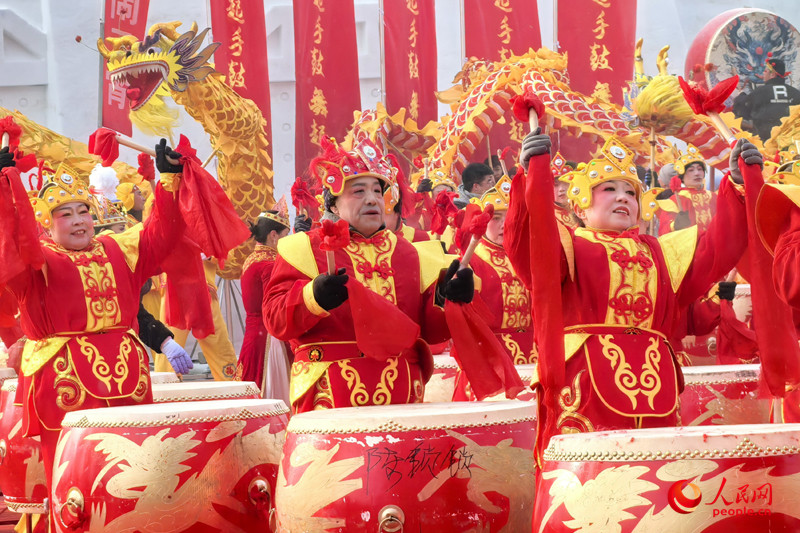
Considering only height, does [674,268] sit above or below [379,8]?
below

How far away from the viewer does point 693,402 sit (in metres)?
3.82

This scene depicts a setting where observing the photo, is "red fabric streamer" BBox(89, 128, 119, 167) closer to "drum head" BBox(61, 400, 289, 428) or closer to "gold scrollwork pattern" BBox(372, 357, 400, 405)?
"drum head" BBox(61, 400, 289, 428)

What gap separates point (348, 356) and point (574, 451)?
1133 mm

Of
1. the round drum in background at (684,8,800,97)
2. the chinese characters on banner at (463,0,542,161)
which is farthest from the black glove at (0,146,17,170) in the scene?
the chinese characters on banner at (463,0,542,161)

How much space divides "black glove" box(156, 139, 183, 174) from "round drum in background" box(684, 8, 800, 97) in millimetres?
→ 4881

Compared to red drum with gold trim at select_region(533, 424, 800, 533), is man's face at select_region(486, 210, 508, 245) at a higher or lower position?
higher

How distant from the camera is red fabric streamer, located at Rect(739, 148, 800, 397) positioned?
2914mm

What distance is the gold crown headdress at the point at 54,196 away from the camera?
414cm

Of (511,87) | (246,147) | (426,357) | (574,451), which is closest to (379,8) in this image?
(511,87)

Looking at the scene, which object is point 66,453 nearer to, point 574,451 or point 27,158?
point 27,158

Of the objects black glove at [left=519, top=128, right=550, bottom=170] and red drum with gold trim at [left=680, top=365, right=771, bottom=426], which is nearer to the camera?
black glove at [left=519, top=128, right=550, bottom=170]

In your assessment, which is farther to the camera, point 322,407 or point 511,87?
point 511,87

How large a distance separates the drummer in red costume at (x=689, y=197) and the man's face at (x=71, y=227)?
4094 millimetres

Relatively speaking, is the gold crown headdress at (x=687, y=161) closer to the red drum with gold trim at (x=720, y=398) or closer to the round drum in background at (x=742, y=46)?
the round drum in background at (x=742, y=46)
